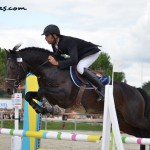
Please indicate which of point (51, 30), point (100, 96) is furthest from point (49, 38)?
point (100, 96)

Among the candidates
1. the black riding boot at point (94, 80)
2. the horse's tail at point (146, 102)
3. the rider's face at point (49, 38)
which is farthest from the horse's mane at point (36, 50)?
the horse's tail at point (146, 102)

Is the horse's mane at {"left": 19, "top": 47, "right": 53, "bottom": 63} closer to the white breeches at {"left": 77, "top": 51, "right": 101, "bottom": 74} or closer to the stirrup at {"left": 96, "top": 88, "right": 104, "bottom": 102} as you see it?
the white breeches at {"left": 77, "top": 51, "right": 101, "bottom": 74}

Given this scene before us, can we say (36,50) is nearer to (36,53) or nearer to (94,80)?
(36,53)

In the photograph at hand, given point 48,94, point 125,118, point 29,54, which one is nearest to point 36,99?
point 48,94

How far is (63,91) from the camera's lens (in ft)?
22.3

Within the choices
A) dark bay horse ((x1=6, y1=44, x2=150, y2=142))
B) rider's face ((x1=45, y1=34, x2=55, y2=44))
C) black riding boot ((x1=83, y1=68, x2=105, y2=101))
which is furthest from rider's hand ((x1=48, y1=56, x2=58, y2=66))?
black riding boot ((x1=83, y1=68, x2=105, y2=101))

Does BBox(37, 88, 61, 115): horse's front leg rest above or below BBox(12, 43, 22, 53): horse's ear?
below

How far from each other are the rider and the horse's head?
475 mm

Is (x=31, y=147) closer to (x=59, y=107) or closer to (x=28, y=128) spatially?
(x=28, y=128)

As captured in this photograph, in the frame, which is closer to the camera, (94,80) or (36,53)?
(94,80)

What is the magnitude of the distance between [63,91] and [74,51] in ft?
2.12

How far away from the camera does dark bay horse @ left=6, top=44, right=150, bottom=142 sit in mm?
6754

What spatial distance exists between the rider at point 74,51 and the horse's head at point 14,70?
475mm

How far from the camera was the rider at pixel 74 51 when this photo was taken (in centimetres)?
666
